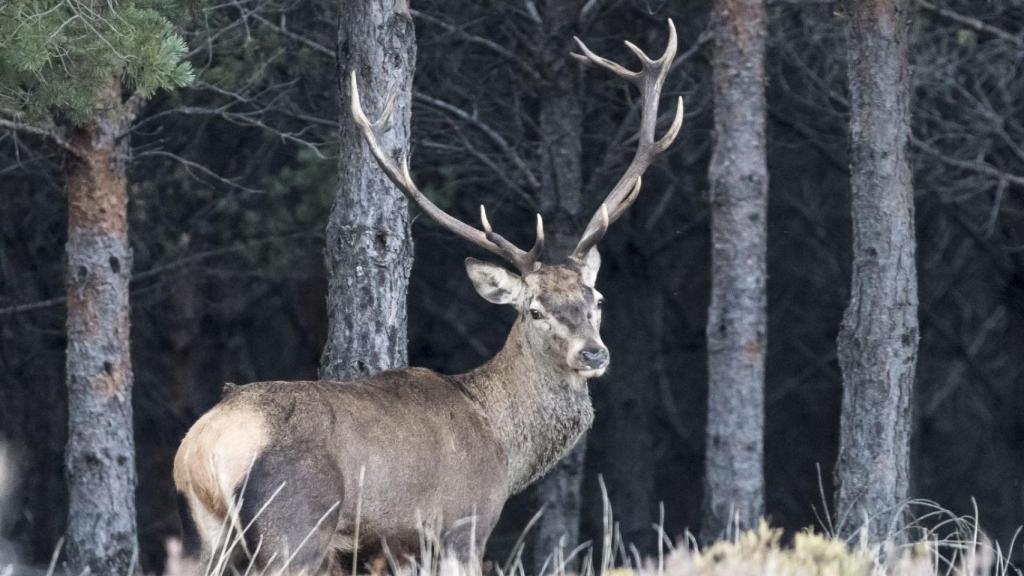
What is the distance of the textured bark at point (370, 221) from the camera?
286 inches

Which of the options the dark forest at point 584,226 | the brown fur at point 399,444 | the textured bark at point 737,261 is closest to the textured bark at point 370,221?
the dark forest at point 584,226

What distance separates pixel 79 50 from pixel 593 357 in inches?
94.1

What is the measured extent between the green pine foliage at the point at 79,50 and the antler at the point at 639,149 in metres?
1.82

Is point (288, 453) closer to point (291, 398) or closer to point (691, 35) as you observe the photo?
point (291, 398)

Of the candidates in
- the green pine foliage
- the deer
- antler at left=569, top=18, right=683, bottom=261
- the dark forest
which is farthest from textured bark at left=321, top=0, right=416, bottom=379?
the green pine foliage

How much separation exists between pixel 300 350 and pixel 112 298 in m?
8.35

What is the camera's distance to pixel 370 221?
7.32 m

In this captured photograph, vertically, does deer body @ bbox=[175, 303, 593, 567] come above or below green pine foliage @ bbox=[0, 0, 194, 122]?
below

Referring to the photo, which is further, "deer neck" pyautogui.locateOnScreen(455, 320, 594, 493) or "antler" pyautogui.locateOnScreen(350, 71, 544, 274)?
"antler" pyautogui.locateOnScreen(350, 71, 544, 274)

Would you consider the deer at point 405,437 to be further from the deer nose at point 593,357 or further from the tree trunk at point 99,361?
the tree trunk at point 99,361

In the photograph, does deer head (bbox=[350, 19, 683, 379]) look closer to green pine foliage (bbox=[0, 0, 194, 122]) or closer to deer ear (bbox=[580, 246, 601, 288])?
deer ear (bbox=[580, 246, 601, 288])

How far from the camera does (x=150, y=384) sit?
52.6 feet

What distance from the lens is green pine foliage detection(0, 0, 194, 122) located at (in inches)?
246

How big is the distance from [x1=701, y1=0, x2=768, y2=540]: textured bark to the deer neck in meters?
2.47
